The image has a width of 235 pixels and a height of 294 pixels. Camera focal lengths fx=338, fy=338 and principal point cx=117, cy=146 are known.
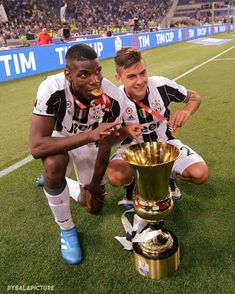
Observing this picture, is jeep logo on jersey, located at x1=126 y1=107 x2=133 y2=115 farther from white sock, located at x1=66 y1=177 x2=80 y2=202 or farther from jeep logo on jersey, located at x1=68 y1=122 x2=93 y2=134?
white sock, located at x1=66 y1=177 x2=80 y2=202

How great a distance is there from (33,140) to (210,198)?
1757 mm

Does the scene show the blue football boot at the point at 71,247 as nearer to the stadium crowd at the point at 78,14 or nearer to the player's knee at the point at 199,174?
the player's knee at the point at 199,174

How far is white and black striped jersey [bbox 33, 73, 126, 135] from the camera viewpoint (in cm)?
239

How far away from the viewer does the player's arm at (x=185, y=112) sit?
9.02ft

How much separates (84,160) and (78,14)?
115ft

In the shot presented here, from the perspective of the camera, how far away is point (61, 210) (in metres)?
2.56

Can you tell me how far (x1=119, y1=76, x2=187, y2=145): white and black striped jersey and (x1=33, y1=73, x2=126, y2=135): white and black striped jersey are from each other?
315 mm

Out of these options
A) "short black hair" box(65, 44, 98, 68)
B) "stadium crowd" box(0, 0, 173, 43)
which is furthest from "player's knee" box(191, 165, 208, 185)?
"stadium crowd" box(0, 0, 173, 43)

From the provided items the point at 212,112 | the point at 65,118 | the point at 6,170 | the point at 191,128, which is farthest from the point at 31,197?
the point at 212,112

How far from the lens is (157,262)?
85.8 inches

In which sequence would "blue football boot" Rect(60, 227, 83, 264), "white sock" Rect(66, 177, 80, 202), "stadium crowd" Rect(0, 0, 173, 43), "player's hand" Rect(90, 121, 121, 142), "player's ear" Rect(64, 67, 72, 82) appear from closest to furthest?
"player's hand" Rect(90, 121, 121, 142)
"player's ear" Rect(64, 67, 72, 82)
"blue football boot" Rect(60, 227, 83, 264)
"white sock" Rect(66, 177, 80, 202)
"stadium crowd" Rect(0, 0, 173, 43)

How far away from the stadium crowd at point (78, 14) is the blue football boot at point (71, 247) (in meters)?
19.2

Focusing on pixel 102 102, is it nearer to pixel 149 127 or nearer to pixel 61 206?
pixel 149 127

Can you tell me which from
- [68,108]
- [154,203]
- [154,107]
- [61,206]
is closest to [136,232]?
[154,203]
